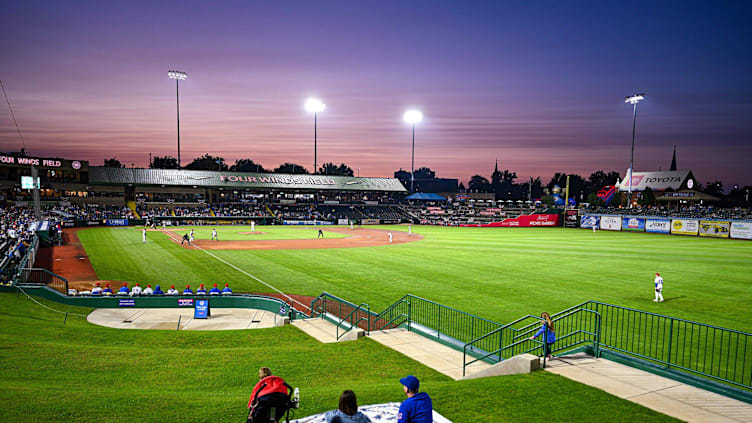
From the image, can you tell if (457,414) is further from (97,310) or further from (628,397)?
(97,310)

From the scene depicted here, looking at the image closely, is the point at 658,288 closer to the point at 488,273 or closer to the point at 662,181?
the point at 488,273

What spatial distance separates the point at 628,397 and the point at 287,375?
677 centimetres

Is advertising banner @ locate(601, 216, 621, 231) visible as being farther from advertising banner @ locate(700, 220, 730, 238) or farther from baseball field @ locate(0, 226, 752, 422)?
baseball field @ locate(0, 226, 752, 422)

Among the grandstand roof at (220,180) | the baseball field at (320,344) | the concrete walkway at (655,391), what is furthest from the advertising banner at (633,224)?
the concrete walkway at (655,391)

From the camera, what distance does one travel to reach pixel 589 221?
6981cm

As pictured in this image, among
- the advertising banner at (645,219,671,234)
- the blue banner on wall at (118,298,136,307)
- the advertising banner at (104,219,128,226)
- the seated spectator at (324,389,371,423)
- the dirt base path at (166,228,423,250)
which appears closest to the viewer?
the seated spectator at (324,389,371,423)

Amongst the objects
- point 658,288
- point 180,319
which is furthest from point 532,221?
point 180,319

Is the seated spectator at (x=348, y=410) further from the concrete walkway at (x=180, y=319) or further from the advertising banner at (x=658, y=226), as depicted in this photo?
the advertising banner at (x=658, y=226)

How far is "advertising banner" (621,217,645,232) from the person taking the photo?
62.1 m

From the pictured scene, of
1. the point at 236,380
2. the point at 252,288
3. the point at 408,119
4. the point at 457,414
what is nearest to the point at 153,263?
the point at 252,288

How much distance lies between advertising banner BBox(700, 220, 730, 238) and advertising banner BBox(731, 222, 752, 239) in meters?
0.65

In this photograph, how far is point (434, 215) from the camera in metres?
87.1

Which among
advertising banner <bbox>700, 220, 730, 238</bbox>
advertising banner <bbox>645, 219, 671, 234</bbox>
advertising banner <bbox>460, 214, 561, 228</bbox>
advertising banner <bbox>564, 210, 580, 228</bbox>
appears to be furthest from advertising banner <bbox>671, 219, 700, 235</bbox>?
advertising banner <bbox>460, 214, 561, 228</bbox>

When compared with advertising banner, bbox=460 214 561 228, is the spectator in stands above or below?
above
